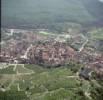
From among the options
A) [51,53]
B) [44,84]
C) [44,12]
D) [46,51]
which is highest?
[44,12]

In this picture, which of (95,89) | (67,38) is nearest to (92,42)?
(67,38)

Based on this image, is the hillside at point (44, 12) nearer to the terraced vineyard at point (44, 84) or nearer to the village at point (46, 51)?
the village at point (46, 51)

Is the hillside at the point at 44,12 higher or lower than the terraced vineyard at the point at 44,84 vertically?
higher

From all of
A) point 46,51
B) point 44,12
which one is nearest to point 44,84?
point 46,51

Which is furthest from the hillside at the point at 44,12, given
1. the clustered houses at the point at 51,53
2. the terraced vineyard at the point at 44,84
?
the terraced vineyard at the point at 44,84

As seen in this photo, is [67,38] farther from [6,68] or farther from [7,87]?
[7,87]

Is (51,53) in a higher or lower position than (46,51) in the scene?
lower

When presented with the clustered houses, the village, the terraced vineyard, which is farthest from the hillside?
the terraced vineyard

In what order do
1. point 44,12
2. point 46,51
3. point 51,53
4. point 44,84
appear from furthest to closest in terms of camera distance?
point 44,12
point 46,51
point 51,53
point 44,84

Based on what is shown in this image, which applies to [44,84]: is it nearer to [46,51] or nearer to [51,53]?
[51,53]
